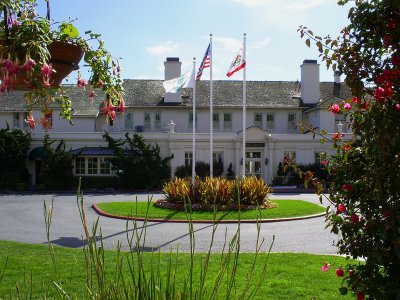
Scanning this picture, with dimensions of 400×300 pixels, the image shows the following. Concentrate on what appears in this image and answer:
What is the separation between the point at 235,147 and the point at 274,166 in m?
3.62

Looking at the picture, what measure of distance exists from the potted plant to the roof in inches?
1627

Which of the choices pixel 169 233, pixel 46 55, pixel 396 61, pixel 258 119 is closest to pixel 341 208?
pixel 396 61

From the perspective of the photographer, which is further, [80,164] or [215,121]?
[215,121]

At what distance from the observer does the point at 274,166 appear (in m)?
41.9

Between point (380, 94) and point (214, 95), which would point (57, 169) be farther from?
point (380, 94)

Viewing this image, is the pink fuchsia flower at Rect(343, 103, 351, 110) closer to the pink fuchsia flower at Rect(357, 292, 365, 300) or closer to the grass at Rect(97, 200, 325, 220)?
the pink fuchsia flower at Rect(357, 292, 365, 300)

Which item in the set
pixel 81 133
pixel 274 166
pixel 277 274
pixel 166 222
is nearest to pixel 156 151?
pixel 81 133

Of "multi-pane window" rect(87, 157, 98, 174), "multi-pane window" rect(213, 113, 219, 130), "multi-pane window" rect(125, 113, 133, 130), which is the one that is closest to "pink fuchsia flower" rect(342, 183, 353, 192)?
"multi-pane window" rect(87, 157, 98, 174)

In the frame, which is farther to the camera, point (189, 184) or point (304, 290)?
point (189, 184)

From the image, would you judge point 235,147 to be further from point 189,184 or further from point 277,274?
point 277,274

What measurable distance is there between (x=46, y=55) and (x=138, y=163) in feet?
116

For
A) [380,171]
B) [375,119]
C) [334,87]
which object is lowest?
[380,171]

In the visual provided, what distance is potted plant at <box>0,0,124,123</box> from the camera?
3.00 metres

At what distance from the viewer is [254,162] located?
4219cm
